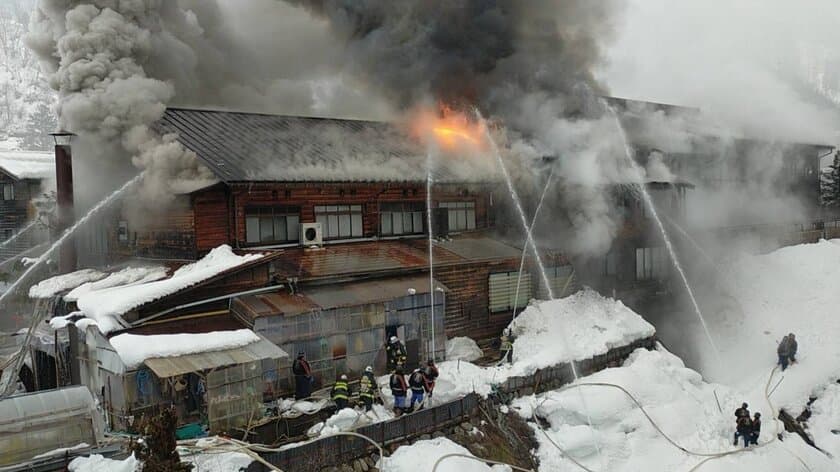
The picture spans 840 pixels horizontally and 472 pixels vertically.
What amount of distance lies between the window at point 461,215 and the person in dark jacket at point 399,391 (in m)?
11.6

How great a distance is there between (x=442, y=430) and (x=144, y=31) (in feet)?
59.3

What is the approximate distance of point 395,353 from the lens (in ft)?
58.3

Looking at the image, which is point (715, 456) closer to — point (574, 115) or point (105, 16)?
point (574, 115)

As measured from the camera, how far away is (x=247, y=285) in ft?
57.9

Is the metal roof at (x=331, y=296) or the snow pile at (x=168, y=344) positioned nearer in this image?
the snow pile at (x=168, y=344)

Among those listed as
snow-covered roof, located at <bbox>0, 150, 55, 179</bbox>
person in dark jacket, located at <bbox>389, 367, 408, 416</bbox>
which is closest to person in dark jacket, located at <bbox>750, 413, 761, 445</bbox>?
person in dark jacket, located at <bbox>389, 367, 408, 416</bbox>

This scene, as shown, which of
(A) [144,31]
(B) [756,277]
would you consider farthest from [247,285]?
(B) [756,277]

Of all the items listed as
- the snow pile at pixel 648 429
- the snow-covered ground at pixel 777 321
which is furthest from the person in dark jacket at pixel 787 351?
the snow pile at pixel 648 429

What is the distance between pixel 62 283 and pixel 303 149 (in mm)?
9275

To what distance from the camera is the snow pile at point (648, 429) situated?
15.3 m

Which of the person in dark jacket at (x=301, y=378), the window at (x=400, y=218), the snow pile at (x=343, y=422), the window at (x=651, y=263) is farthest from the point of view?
the window at (x=651, y=263)

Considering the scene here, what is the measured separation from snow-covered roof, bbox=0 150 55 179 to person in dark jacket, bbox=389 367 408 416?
Answer: 31.5 m

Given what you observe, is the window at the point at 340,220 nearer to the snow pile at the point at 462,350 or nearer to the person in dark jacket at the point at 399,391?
the snow pile at the point at 462,350

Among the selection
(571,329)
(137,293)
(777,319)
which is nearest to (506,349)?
(571,329)
